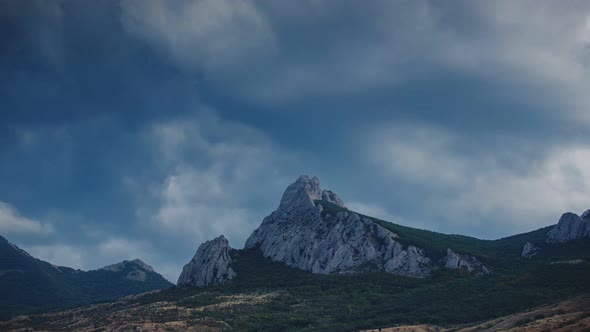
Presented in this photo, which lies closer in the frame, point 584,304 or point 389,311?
point 584,304

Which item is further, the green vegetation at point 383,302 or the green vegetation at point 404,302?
the green vegetation at point 383,302

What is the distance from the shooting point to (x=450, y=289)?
16762 centimetres

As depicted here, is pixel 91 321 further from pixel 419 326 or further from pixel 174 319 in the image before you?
pixel 419 326

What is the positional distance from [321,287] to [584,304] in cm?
10902

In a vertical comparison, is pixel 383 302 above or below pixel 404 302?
above

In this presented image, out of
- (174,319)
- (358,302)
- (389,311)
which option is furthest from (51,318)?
(389,311)

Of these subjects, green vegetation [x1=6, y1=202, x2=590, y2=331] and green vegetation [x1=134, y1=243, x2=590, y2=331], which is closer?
green vegetation [x1=134, y1=243, x2=590, y2=331]

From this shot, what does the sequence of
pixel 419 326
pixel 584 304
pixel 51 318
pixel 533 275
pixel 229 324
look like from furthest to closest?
pixel 51 318, pixel 533 275, pixel 229 324, pixel 419 326, pixel 584 304

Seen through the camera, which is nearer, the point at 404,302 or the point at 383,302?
the point at 404,302

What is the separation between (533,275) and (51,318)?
19044 centimetres

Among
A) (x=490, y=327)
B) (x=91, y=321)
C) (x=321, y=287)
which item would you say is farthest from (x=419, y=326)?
(x=91, y=321)

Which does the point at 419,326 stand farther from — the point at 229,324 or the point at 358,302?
the point at 229,324

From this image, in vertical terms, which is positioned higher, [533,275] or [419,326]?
[533,275]

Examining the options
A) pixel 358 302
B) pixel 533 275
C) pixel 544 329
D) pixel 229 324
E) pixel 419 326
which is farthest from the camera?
pixel 358 302
